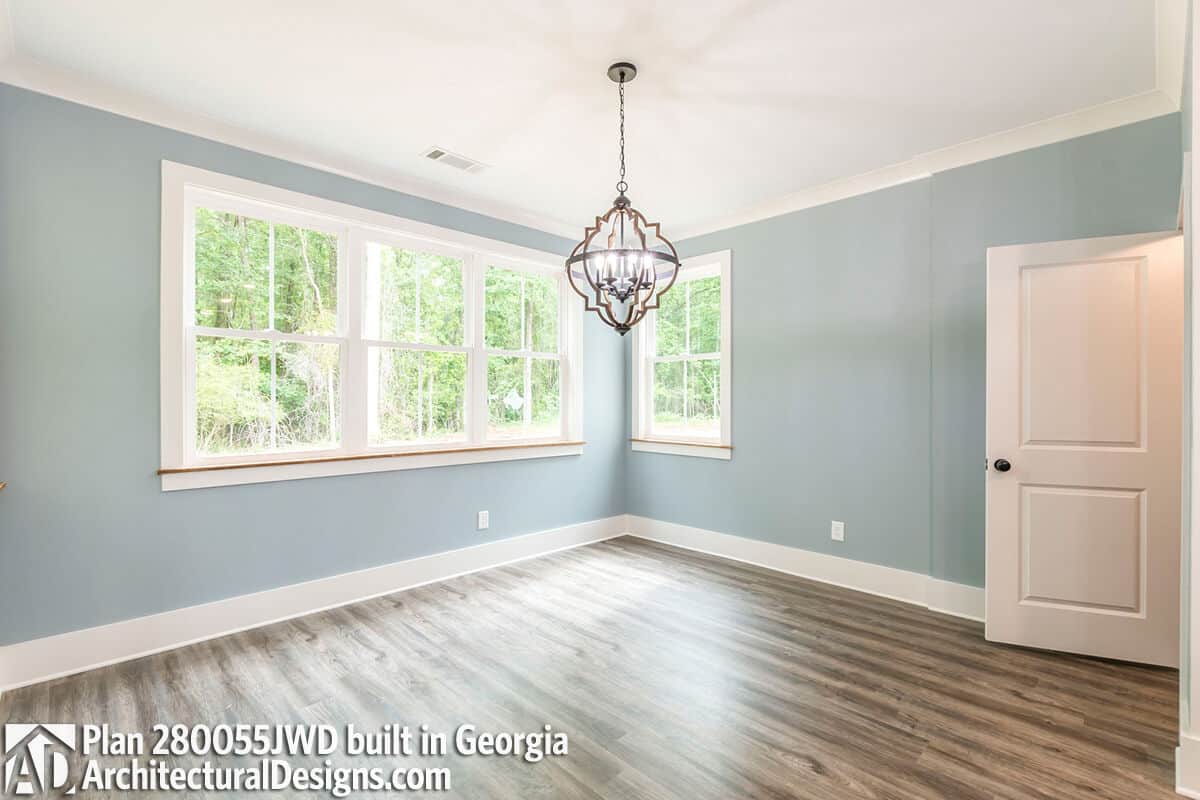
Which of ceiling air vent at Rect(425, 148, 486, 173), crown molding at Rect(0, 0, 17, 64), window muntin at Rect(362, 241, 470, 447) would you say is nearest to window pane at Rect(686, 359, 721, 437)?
window muntin at Rect(362, 241, 470, 447)

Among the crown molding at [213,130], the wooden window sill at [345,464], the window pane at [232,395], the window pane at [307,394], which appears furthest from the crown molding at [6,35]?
the wooden window sill at [345,464]

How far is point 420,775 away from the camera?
1901 mm

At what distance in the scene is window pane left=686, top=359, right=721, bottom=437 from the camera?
4621mm

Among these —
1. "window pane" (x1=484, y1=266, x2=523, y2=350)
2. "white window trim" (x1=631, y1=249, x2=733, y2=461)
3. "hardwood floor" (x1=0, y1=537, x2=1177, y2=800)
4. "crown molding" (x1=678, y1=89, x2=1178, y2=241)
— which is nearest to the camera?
"hardwood floor" (x1=0, y1=537, x2=1177, y2=800)

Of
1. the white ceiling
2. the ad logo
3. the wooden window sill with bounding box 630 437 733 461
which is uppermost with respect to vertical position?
the white ceiling

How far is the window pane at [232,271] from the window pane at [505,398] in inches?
61.6

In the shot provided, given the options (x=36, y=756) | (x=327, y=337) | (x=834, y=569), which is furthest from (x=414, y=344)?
(x=834, y=569)

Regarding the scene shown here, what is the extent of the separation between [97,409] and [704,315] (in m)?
3.90

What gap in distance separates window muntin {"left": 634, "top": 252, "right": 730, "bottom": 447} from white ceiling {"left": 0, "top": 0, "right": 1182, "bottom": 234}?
4.35ft

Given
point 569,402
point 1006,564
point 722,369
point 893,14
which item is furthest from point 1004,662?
point 569,402

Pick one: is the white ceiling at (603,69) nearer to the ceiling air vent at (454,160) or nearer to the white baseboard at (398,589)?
the ceiling air vent at (454,160)

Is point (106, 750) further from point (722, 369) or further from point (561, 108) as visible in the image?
point (722, 369)

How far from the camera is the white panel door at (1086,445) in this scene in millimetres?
2568

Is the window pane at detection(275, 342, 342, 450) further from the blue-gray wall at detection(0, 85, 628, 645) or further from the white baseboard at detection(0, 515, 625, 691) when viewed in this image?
the white baseboard at detection(0, 515, 625, 691)
